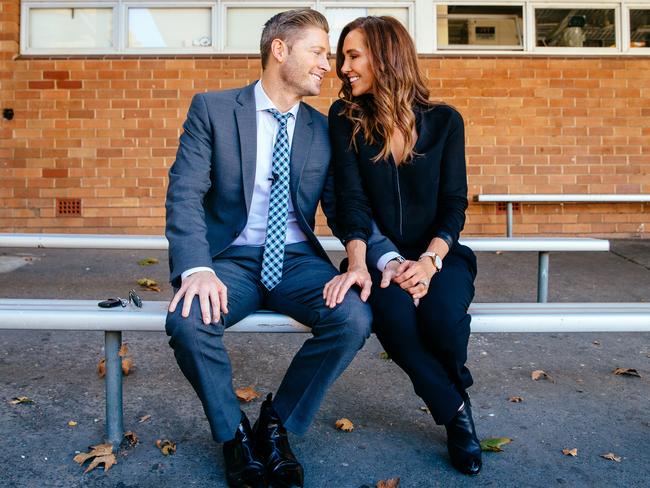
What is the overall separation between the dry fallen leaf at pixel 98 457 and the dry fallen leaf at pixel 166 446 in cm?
17

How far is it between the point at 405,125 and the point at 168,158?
5035mm

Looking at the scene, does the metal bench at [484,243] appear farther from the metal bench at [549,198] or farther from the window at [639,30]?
the window at [639,30]

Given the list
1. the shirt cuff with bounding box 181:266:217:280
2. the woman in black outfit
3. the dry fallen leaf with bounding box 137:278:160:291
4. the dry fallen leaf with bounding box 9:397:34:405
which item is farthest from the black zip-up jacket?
the dry fallen leaf with bounding box 137:278:160:291

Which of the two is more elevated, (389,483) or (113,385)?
(113,385)

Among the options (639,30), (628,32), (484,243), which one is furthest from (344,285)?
(639,30)

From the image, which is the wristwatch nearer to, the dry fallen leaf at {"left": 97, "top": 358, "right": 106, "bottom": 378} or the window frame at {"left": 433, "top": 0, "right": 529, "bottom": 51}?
the dry fallen leaf at {"left": 97, "top": 358, "right": 106, "bottom": 378}

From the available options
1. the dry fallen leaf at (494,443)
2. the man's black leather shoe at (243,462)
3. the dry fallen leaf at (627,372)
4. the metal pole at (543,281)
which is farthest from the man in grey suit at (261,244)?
the dry fallen leaf at (627,372)

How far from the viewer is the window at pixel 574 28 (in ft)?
24.2

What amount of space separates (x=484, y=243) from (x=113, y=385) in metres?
2.30

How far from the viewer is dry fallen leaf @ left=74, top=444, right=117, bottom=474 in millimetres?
2230

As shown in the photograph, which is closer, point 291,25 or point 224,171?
point 224,171

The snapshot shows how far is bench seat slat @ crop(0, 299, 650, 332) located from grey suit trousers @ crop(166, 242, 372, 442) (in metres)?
0.09

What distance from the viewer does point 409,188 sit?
2.66 meters

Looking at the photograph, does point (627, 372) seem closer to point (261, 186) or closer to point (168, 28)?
point (261, 186)
